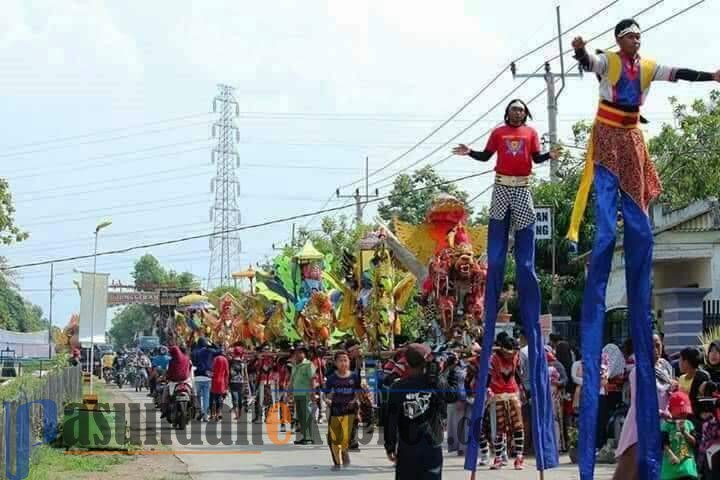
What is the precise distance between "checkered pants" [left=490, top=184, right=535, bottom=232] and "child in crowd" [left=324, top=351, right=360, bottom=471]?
4.82 metres

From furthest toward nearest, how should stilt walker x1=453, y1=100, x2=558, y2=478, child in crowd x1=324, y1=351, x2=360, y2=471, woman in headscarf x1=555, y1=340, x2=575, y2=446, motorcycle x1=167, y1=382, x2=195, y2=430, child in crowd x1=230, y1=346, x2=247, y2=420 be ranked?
child in crowd x1=230, y1=346, x2=247, y2=420
motorcycle x1=167, y1=382, x2=195, y2=430
woman in headscarf x1=555, y1=340, x2=575, y2=446
child in crowd x1=324, y1=351, x2=360, y2=471
stilt walker x1=453, y1=100, x2=558, y2=478

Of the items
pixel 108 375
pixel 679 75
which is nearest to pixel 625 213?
pixel 679 75

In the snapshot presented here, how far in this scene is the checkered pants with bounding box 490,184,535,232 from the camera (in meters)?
12.0

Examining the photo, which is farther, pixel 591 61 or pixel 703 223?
pixel 703 223

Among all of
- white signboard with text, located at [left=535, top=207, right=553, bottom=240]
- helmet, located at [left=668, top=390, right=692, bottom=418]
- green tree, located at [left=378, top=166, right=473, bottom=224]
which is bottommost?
helmet, located at [left=668, top=390, right=692, bottom=418]

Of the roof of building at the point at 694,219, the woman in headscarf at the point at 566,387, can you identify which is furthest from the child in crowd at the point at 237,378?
the woman in headscarf at the point at 566,387

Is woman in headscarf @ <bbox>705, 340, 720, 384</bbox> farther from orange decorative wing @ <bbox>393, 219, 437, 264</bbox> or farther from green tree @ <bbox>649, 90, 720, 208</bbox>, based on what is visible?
green tree @ <bbox>649, 90, 720, 208</bbox>

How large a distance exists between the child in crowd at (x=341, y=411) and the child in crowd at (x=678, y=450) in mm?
6185

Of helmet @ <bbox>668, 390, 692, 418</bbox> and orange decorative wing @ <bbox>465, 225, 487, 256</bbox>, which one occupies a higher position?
orange decorative wing @ <bbox>465, 225, 487, 256</bbox>

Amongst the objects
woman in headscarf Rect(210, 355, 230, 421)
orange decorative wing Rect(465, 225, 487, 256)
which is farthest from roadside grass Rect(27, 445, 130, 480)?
woman in headscarf Rect(210, 355, 230, 421)

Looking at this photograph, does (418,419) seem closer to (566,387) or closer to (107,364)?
(566,387)

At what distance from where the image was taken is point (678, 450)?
34.6ft

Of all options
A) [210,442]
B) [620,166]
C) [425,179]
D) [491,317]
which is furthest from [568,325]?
[425,179]

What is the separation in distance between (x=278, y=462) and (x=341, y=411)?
1.49m
